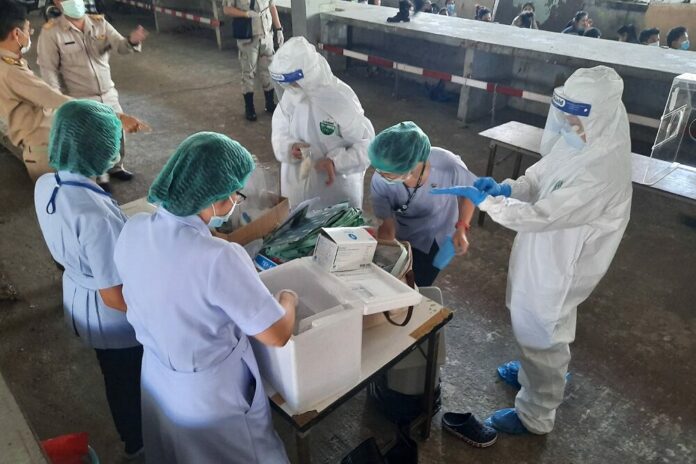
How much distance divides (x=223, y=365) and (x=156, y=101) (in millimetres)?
6008

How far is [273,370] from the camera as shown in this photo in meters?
1.59

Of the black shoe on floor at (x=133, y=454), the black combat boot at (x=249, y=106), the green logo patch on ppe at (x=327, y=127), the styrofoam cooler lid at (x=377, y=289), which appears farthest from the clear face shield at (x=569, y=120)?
the black combat boot at (x=249, y=106)

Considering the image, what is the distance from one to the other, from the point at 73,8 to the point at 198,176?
3098mm

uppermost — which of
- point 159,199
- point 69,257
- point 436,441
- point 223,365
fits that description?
point 159,199

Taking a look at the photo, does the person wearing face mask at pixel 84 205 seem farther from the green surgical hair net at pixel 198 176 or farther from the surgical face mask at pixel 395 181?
the surgical face mask at pixel 395 181

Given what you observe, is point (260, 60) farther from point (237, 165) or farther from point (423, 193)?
point (237, 165)

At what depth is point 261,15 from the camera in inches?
220

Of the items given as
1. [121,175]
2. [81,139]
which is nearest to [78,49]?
[121,175]

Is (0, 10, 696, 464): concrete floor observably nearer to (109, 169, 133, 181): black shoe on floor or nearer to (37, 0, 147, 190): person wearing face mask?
(109, 169, 133, 181): black shoe on floor

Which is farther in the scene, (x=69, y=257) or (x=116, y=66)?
(x=116, y=66)

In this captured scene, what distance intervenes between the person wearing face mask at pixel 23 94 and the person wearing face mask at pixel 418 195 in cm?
190

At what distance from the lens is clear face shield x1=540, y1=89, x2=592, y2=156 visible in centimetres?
188

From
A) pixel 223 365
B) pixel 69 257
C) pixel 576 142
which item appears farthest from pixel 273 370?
pixel 576 142

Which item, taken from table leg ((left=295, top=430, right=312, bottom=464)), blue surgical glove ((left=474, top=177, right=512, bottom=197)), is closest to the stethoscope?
blue surgical glove ((left=474, top=177, right=512, bottom=197))
